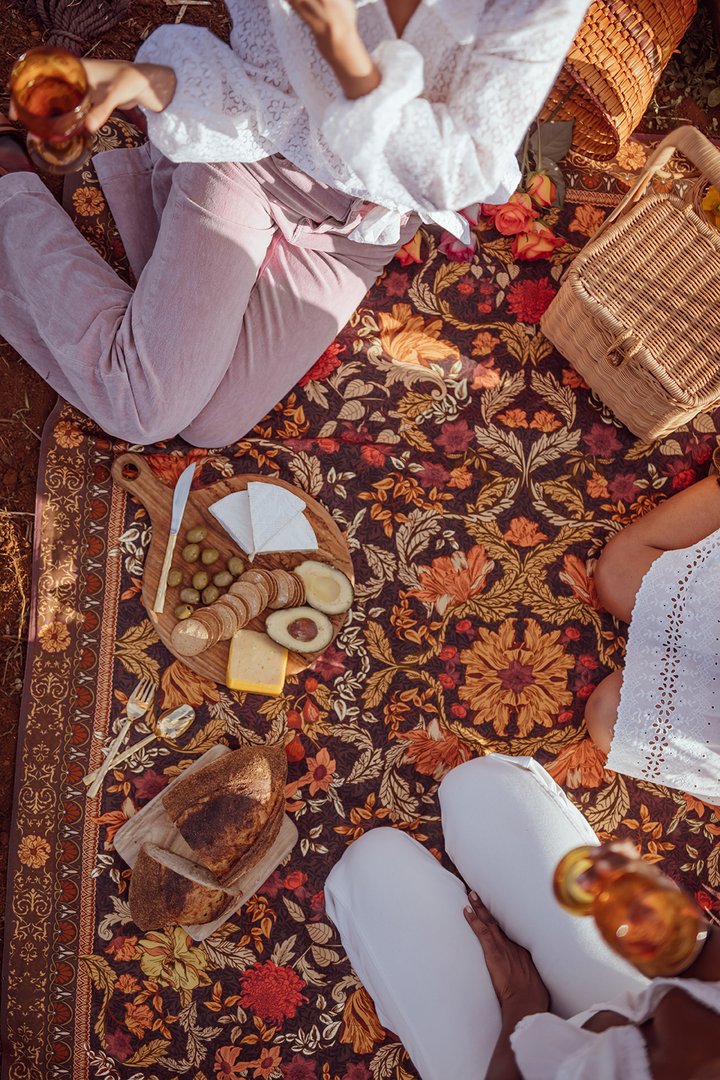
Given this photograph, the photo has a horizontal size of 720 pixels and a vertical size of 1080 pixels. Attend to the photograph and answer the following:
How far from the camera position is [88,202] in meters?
1.95

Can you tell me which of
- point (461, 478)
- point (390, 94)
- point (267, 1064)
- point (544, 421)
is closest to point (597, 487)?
point (544, 421)

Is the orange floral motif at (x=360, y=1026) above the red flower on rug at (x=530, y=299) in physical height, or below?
below

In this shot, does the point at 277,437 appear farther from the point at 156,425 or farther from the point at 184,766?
the point at 184,766

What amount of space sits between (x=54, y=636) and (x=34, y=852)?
1.64ft

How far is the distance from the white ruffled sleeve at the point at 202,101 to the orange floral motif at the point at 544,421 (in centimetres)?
94

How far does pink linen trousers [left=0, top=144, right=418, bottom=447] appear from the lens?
164 cm

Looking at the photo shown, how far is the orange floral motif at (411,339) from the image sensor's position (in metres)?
2.01

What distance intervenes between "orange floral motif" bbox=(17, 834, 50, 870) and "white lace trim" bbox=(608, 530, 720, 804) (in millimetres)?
1305

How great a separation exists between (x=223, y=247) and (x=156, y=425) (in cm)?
40

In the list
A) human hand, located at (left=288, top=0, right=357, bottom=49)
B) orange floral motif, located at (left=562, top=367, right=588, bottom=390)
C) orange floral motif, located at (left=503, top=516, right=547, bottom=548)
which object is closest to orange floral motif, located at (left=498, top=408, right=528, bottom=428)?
orange floral motif, located at (left=562, top=367, right=588, bottom=390)

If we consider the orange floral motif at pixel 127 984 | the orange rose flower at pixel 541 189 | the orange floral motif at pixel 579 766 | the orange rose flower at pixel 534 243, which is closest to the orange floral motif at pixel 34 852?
the orange floral motif at pixel 127 984

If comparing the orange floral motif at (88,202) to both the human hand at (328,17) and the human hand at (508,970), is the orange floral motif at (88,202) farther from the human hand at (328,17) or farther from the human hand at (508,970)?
the human hand at (508,970)

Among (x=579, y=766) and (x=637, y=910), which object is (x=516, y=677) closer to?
(x=579, y=766)

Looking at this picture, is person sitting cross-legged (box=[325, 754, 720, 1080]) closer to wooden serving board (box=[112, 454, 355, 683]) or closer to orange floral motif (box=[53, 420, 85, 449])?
wooden serving board (box=[112, 454, 355, 683])
